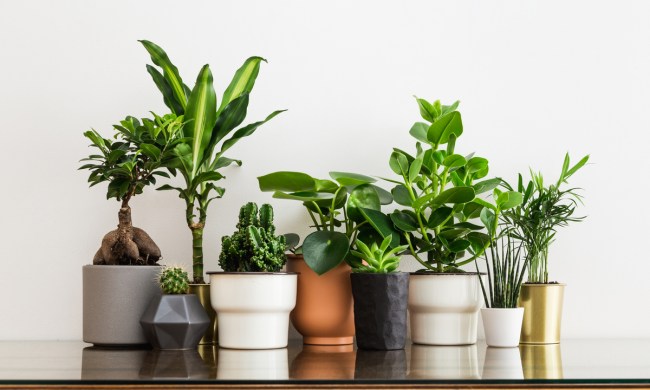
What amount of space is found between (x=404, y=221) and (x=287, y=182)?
0.25 meters

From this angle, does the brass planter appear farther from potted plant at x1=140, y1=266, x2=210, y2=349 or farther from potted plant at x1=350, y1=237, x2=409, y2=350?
potted plant at x1=140, y1=266, x2=210, y2=349

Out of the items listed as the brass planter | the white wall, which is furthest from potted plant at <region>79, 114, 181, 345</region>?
the brass planter

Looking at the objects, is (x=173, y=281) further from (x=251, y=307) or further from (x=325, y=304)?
(x=325, y=304)

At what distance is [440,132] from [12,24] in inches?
39.7

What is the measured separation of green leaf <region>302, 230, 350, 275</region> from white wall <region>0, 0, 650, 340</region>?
0.72 ft

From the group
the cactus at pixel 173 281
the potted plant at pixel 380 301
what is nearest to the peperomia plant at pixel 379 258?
the potted plant at pixel 380 301

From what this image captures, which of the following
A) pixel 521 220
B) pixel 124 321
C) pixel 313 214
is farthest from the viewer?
pixel 313 214

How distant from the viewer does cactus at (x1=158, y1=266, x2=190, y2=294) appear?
1424 mm

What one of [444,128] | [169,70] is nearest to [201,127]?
[169,70]

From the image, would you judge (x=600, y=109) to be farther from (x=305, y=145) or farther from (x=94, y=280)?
(x=94, y=280)

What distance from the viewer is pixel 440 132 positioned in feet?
4.94

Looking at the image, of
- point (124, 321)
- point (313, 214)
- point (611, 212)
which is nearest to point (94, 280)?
point (124, 321)

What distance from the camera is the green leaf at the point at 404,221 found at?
150 cm

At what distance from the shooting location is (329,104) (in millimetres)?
1734
